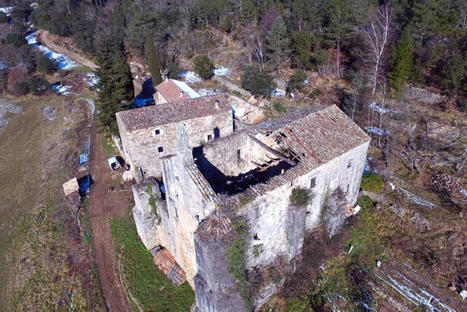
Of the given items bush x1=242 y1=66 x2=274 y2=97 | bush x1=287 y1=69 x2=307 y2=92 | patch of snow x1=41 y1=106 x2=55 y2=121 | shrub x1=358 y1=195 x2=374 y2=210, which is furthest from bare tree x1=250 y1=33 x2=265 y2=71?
patch of snow x1=41 y1=106 x2=55 y2=121

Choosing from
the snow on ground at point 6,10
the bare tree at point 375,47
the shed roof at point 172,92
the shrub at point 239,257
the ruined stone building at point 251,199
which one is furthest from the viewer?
the snow on ground at point 6,10

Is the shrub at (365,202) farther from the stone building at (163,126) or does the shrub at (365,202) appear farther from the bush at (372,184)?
the stone building at (163,126)

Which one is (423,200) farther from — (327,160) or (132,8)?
(132,8)

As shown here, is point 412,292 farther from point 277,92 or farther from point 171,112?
point 277,92

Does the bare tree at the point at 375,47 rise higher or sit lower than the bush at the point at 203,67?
higher

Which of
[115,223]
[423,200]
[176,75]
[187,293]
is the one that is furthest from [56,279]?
[176,75]

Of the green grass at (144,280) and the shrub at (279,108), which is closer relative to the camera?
the green grass at (144,280)

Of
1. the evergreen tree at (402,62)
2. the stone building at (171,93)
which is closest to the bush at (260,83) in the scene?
the stone building at (171,93)
